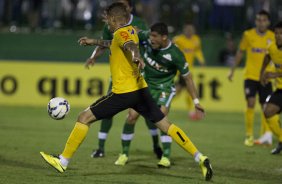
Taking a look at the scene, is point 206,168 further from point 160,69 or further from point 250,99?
point 250,99

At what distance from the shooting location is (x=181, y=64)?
34.3 feet

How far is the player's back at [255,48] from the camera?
1417 cm

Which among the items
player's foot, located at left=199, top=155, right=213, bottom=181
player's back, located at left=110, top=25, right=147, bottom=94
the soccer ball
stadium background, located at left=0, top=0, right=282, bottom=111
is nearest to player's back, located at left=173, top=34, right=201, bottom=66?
stadium background, located at left=0, top=0, right=282, bottom=111

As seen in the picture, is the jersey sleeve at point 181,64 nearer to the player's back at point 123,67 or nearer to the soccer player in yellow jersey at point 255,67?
the player's back at point 123,67

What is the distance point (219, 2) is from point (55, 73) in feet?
20.4

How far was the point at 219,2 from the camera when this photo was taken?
23484 millimetres

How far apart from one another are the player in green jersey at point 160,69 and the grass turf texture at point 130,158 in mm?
344

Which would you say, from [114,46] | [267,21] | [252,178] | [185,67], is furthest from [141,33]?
[267,21]

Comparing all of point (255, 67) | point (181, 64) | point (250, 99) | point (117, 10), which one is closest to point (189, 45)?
point (255, 67)

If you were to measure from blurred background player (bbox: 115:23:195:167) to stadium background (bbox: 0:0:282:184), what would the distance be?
70 cm

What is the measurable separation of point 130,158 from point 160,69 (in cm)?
157

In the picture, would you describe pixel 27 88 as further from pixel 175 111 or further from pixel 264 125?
pixel 264 125

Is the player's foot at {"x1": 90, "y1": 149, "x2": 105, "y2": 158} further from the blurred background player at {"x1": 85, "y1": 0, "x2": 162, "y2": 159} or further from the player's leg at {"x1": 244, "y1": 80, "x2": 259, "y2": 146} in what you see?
the player's leg at {"x1": 244, "y1": 80, "x2": 259, "y2": 146}

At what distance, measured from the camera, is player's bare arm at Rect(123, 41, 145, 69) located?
8.52 m
